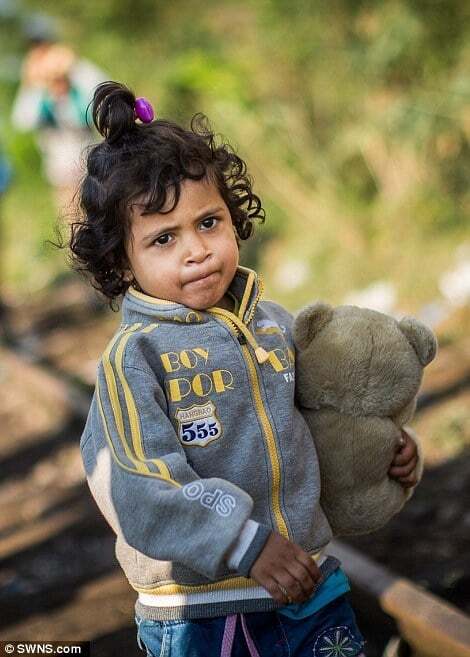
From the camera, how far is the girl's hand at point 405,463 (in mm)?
2475

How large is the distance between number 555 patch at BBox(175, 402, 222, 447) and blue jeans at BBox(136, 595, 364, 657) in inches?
16.6

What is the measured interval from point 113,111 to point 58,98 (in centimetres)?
755

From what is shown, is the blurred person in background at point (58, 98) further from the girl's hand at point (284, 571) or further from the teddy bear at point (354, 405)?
the girl's hand at point (284, 571)

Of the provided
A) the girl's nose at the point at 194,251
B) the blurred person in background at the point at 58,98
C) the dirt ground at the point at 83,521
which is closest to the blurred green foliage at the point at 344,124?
the blurred person in background at the point at 58,98

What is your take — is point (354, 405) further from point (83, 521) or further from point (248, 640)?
point (83, 521)

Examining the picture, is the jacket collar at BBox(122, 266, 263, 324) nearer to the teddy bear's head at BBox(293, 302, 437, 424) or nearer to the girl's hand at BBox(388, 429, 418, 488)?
the teddy bear's head at BBox(293, 302, 437, 424)

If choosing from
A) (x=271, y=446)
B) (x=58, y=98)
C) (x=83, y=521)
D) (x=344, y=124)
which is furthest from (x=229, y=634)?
→ (x=58, y=98)

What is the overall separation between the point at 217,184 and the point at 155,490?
0.78 metres

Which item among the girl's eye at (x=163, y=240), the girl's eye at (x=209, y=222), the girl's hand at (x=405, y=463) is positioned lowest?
the girl's hand at (x=405, y=463)

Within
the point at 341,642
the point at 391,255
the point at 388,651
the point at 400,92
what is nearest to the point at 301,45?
the point at 400,92

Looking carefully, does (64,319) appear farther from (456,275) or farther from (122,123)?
(122,123)

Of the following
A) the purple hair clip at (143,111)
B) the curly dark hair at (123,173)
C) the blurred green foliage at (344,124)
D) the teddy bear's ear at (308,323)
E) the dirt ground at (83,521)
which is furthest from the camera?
the blurred green foliage at (344,124)

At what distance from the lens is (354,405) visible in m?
2.43

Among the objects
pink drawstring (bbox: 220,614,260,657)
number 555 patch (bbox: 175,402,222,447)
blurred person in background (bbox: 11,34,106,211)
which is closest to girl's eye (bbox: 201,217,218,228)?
number 555 patch (bbox: 175,402,222,447)
